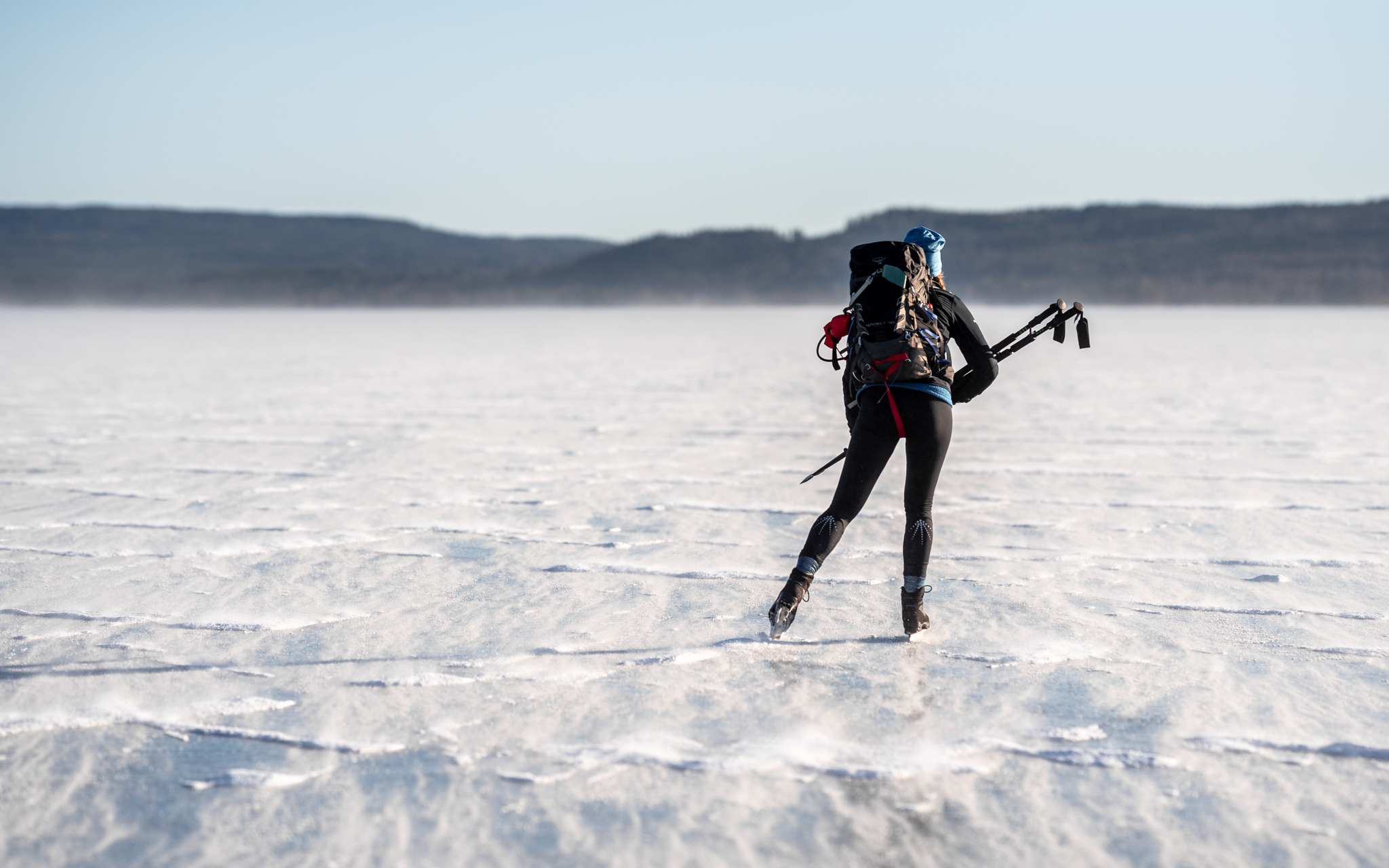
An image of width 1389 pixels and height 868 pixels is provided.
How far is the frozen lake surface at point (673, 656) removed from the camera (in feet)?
8.45

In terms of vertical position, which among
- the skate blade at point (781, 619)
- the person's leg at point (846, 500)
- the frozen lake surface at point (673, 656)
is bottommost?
the frozen lake surface at point (673, 656)

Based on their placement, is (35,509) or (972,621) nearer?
(972,621)

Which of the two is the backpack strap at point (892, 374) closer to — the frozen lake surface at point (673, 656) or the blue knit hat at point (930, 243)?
the blue knit hat at point (930, 243)

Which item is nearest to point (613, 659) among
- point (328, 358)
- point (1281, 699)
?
point (1281, 699)

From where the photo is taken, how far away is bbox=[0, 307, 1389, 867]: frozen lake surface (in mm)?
2576

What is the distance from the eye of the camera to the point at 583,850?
8.02 ft

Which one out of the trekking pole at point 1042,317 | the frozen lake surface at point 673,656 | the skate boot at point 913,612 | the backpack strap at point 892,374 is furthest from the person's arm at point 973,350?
the frozen lake surface at point 673,656

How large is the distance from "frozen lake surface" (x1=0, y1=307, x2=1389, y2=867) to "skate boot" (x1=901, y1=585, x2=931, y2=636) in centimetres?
9

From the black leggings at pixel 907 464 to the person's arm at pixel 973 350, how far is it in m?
0.18

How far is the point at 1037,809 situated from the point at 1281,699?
1143 mm

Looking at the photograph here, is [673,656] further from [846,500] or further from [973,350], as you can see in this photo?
[973,350]

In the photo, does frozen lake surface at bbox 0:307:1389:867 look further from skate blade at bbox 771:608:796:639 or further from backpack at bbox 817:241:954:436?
backpack at bbox 817:241:954:436

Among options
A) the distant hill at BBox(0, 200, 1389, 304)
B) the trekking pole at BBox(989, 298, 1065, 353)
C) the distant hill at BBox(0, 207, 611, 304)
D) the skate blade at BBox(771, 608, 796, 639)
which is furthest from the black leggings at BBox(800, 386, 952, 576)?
the distant hill at BBox(0, 207, 611, 304)

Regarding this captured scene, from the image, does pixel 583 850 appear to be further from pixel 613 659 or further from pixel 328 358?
pixel 328 358
